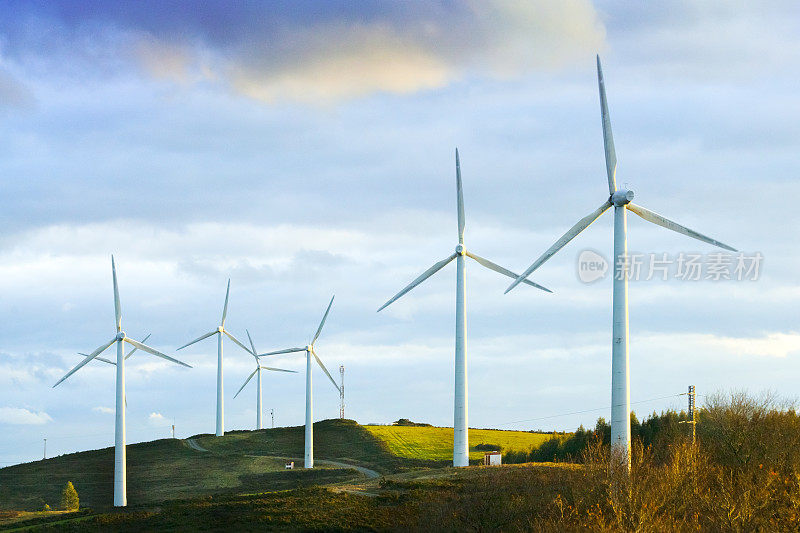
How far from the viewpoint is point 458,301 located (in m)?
87.6

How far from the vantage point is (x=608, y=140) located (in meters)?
66.7

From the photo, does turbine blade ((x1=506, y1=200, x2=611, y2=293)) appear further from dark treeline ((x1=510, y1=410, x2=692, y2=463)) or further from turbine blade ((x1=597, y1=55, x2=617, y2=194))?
dark treeline ((x1=510, y1=410, x2=692, y2=463))

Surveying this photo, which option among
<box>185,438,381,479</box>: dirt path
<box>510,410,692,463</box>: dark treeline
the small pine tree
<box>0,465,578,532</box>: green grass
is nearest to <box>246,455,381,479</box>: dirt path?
<box>185,438,381,479</box>: dirt path

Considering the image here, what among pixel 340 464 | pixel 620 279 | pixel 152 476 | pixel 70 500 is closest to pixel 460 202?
pixel 620 279

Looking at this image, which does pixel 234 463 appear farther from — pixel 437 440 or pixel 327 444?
pixel 437 440

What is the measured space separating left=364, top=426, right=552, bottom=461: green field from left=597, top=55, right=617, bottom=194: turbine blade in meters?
67.0

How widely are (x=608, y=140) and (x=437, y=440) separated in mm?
94062

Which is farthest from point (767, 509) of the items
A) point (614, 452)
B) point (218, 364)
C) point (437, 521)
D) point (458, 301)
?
point (218, 364)

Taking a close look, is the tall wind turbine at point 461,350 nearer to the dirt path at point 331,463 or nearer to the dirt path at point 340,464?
the dirt path at point 331,463

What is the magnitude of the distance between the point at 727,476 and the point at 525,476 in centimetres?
1620

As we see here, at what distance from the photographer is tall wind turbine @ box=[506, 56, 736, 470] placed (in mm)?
59938

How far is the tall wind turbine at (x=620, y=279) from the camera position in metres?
59.9

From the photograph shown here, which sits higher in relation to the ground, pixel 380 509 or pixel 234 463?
pixel 380 509

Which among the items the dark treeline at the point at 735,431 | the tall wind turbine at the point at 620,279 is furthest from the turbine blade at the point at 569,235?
the dark treeline at the point at 735,431
